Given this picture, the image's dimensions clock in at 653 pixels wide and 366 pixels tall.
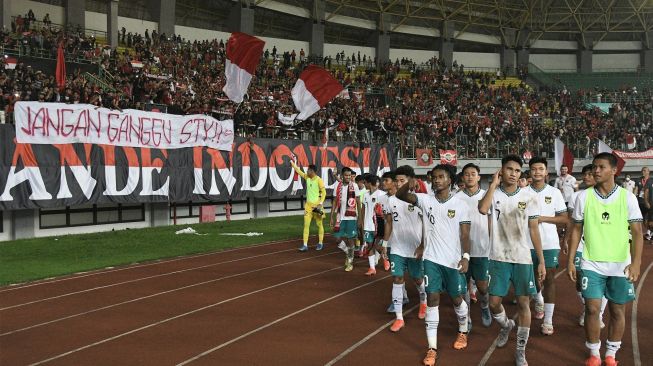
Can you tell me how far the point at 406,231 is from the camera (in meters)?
9.05

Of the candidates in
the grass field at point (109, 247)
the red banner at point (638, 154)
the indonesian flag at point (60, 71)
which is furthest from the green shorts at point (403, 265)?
the red banner at point (638, 154)

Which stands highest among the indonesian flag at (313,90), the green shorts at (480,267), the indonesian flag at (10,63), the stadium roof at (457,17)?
the stadium roof at (457,17)

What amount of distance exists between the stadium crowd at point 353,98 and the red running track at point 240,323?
29.7ft

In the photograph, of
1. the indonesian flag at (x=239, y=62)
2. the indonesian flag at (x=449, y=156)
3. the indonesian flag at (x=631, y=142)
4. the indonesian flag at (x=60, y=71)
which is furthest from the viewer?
the indonesian flag at (x=631, y=142)

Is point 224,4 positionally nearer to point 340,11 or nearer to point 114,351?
point 340,11

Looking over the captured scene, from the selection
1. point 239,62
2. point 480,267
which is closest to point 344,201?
point 480,267

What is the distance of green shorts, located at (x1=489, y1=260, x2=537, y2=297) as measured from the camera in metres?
7.27

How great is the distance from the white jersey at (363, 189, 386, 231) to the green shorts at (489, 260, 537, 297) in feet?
19.4

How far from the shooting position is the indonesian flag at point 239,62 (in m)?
22.1

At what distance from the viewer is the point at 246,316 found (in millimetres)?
9852

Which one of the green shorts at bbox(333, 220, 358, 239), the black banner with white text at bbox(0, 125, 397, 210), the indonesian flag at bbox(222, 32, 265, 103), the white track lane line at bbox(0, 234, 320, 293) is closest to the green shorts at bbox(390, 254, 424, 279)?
the green shorts at bbox(333, 220, 358, 239)

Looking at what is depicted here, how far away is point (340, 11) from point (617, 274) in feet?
162

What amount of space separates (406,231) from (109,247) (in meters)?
11.2

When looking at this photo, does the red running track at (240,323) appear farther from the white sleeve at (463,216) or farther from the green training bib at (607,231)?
the white sleeve at (463,216)
